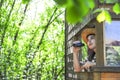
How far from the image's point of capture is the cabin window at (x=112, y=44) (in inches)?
196

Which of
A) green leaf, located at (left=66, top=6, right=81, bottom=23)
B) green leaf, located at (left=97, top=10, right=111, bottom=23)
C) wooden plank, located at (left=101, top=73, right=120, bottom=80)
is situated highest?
green leaf, located at (left=97, top=10, right=111, bottom=23)

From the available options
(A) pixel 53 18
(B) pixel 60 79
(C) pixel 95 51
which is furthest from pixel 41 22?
(C) pixel 95 51

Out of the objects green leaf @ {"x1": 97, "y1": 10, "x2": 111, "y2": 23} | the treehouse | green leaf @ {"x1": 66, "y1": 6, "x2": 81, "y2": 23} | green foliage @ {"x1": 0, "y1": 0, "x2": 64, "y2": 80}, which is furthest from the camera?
green foliage @ {"x1": 0, "y1": 0, "x2": 64, "y2": 80}

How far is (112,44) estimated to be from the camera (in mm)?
4980

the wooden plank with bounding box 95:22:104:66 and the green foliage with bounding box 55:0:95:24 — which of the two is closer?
the green foliage with bounding box 55:0:95:24

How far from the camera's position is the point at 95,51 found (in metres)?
5.29

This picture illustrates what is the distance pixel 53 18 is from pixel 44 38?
97 cm

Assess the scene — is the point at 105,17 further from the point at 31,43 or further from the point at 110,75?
the point at 31,43

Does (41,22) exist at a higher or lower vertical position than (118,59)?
higher

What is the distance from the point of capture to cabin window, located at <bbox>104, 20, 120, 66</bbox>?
16.3 feet

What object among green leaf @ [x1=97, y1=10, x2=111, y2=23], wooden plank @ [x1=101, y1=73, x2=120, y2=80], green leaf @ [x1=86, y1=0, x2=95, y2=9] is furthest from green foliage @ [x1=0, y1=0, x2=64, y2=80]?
green leaf @ [x1=86, y1=0, x2=95, y2=9]

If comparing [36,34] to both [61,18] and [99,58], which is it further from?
[99,58]

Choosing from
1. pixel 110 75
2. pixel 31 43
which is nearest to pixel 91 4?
pixel 110 75

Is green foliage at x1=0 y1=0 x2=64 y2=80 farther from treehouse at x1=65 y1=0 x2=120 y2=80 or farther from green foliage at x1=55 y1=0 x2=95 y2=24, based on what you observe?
green foliage at x1=55 y1=0 x2=95 y2=24
